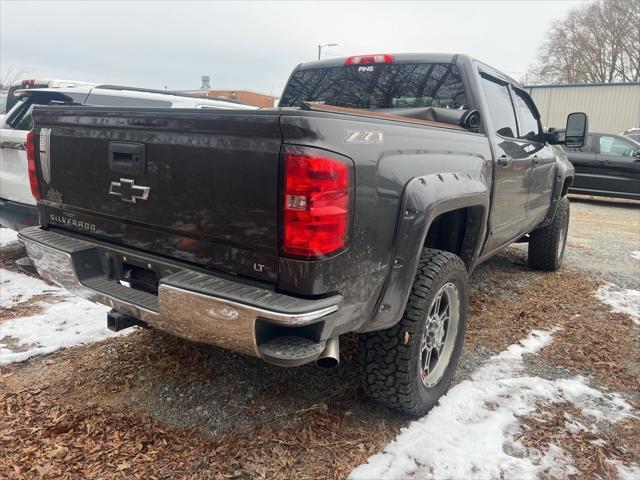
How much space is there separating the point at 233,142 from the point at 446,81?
2.10m

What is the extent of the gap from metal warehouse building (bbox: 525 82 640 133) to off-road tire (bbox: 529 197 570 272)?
66.8ft

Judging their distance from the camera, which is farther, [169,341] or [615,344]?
[615,344]

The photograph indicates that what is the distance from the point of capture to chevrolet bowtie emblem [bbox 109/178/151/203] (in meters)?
2.32

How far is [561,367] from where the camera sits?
10.9 ft

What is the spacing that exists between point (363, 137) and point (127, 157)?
111cm

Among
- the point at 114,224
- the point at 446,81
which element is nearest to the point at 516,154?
the point at 446,81

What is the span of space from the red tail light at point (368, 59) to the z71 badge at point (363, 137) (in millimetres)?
1881

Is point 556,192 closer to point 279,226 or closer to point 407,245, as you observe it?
point 407,245

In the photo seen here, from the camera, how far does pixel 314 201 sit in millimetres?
1869

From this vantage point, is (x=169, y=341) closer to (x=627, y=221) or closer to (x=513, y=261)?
(x=513, y=261)

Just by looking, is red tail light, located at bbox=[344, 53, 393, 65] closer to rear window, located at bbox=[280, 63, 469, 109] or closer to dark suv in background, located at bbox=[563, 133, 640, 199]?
rear window, located at bbox=[280, 63, 469, 109]

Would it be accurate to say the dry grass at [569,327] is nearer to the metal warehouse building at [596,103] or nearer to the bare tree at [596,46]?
the metal warehouse building at [596,103]

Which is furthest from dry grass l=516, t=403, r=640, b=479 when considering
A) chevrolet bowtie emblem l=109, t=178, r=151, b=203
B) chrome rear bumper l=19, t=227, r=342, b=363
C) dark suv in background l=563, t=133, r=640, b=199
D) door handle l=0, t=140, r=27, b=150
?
dark suv in background l=563, t=133, r=640, b=199

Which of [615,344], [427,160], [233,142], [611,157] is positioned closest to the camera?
[233,142]
